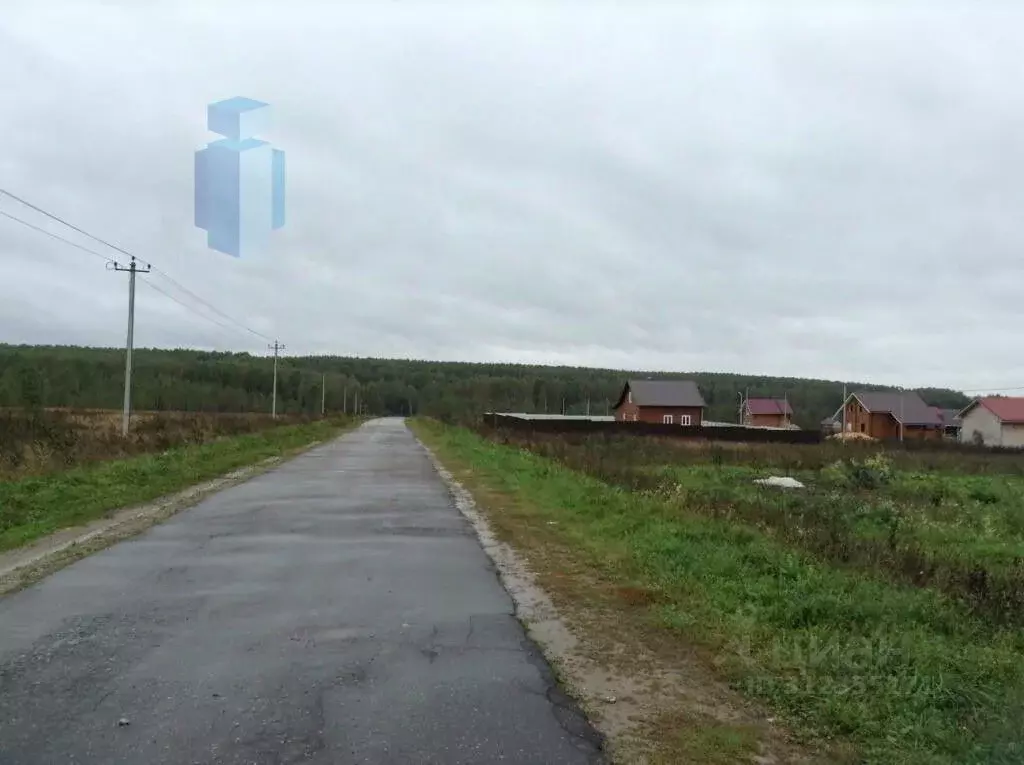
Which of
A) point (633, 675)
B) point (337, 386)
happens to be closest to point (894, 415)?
point (337, 386)

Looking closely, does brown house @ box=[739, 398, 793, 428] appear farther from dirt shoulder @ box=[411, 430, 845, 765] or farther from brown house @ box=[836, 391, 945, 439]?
dirt shoulder @ box=[411, 430, 845, 765]

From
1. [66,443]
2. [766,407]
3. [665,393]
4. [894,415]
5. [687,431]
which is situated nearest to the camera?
[66,443]

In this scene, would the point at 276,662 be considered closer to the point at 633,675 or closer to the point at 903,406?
the point at 633,675

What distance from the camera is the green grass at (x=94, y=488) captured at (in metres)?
13.1

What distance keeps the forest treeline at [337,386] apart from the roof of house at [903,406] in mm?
10114

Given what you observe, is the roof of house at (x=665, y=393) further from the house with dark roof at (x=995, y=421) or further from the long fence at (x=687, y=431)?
the long fence at (x=687, y=431)

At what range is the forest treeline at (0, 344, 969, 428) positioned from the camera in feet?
272

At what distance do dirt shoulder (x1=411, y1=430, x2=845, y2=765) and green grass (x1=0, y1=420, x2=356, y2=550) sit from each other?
7008mm

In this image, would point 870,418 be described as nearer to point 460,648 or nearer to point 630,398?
point 630,398

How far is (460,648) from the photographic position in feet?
21.2

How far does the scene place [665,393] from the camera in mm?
84938

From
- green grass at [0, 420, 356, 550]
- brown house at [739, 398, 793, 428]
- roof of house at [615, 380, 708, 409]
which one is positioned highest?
roof of house at [615, 380, 708, 409]

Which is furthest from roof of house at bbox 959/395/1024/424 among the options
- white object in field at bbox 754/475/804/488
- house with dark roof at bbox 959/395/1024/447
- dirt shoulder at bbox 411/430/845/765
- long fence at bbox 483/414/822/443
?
dirt shoulder at bbox 411/430/845/765

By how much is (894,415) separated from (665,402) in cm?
2069
